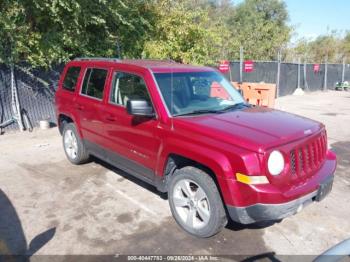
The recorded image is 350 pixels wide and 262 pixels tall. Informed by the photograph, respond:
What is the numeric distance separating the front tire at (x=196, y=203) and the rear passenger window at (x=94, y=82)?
1.91 m

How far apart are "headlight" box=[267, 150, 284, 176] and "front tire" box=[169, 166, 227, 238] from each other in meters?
0.60

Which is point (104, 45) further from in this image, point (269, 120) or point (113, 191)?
point (269, 120)

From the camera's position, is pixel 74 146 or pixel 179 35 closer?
pixel 74 146

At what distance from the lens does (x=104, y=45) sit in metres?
10.1

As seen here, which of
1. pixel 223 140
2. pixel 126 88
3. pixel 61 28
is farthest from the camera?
pixel 61 28

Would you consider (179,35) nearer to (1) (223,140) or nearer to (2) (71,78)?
(2) (71,78)

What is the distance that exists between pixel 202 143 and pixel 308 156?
1.12 metres

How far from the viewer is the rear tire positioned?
18.7 feet

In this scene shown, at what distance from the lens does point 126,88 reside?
14.8 feet

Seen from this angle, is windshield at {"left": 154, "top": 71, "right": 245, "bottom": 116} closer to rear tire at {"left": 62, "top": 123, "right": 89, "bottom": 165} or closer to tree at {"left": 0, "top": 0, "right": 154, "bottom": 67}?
rear tire at {"left": 62, "top": 123, "right": 89, "bottom": 165}

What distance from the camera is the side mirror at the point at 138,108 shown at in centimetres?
380

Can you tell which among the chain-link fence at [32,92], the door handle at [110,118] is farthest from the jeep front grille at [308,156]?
the chain-link fence at [32,92]

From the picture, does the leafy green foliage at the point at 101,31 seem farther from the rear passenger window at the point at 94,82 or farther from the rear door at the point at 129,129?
the rear door at the point at 129,129

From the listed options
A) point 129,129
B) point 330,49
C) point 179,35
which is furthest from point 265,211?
point 330,49
